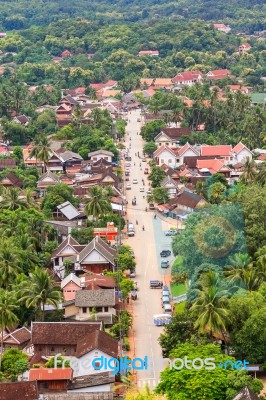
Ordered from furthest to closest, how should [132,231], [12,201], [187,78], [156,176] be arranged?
[187,78]
[156,176]
[132,231]
[12,201]

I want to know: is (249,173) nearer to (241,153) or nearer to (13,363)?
(241,153)

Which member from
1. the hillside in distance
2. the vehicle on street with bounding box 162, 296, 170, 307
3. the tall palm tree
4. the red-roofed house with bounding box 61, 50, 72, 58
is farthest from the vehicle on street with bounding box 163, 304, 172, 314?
the hillside in distance

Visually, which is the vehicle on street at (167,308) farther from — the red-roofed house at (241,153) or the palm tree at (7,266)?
the red-roofed house at (241,153)

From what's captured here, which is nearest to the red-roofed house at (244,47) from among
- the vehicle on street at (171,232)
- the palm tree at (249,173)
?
the palm tree at (249,173)

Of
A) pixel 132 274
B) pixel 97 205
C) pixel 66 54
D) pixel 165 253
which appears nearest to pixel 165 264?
pixel 165 253

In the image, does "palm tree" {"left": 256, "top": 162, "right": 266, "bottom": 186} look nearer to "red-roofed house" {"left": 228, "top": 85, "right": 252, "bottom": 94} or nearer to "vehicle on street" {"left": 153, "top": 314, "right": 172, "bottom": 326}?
"vehicle on street" {"left": 153, "top": 314, "right": 172, "bottom": 326}
